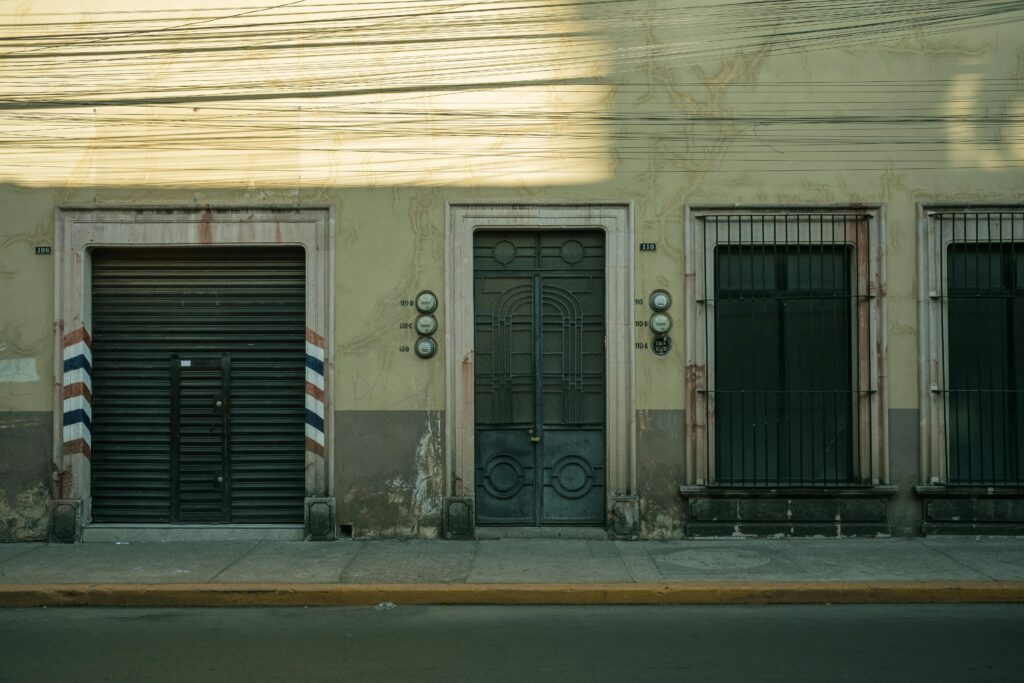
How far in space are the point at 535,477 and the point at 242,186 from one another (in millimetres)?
4250

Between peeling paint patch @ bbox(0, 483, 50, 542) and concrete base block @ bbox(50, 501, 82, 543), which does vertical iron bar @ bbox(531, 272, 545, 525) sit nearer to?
concrete base block @ bbox(50, 501, 82, 543)

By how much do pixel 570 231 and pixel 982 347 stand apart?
442 cm

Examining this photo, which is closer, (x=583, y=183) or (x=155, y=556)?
(x=155, y=556)

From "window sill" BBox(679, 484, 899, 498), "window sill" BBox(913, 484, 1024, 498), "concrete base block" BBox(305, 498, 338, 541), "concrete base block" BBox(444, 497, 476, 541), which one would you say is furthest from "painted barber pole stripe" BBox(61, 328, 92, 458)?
"window sill" BBox(913, 484, 1024, 498)

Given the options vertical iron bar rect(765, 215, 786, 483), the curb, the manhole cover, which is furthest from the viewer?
vertical iron bar rect(765, 215, 786, 483)

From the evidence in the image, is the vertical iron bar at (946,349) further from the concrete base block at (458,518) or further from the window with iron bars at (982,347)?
the concrete base block at (458,518)

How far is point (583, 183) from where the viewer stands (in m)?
11.0

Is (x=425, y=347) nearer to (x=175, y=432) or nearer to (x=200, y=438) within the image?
(x=200, y=438)

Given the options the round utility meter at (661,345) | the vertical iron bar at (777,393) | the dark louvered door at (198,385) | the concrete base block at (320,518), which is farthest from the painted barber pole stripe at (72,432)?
the vertical iron bar at (777,393)

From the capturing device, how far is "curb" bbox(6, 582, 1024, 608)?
8656mm

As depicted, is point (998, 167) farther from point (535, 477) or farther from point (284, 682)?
point (284, 682)

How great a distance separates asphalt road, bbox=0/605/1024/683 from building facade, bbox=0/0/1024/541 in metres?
2.62

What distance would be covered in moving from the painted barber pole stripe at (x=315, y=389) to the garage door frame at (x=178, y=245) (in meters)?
0.01

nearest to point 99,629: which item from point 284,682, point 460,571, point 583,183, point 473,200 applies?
point 284,682
